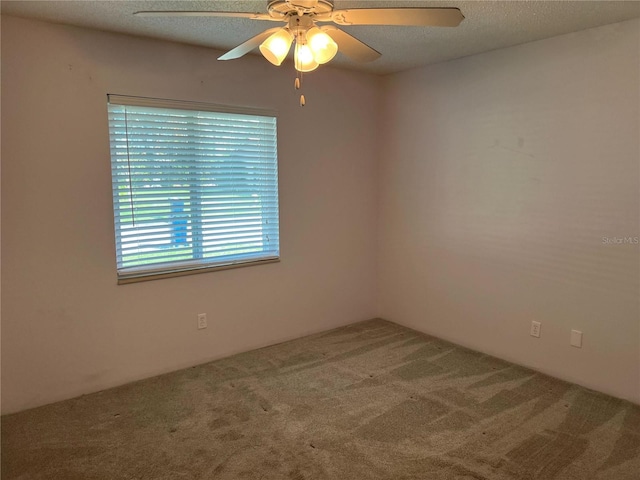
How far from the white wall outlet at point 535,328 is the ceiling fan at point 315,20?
2270 mm

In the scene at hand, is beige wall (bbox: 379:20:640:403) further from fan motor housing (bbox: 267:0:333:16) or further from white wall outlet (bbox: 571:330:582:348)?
fan motor housing (bbox: 267:0:333:16)

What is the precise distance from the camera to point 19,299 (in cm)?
263

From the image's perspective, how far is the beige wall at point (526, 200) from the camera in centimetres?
271

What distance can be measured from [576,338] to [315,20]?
2.60 meters

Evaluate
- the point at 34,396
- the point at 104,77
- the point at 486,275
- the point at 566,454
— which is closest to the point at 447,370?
the point at 486,275

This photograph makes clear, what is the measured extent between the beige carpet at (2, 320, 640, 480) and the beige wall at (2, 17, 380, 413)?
0.88 feet

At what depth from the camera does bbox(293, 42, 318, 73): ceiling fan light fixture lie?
1872 millimetres

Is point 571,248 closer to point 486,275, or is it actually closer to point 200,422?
point 486,275

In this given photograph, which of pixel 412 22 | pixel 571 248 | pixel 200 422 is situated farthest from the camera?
pixel 571 248

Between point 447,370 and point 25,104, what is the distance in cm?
320

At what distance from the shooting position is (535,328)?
3.17 metres

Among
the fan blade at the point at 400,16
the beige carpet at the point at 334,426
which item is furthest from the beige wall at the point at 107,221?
the fan blade at the point at 400,16

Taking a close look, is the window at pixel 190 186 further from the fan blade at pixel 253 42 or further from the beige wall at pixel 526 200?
the beige wall at pixel 526 200

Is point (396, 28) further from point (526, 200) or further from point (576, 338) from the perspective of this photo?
point (576, 338)
